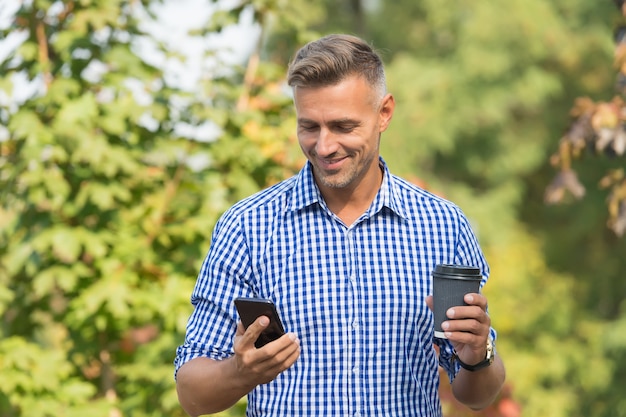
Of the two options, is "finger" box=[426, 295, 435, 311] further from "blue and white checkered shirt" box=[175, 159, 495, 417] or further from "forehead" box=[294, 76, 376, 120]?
"forehead" box=[294, 76, 376, 120]

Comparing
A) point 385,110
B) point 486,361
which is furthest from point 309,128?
point 486,361

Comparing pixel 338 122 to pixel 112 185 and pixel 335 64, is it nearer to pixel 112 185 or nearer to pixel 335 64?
pixel 335 64

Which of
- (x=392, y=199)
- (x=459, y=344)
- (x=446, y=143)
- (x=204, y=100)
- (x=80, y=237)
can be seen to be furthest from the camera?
(x=446, y=143)

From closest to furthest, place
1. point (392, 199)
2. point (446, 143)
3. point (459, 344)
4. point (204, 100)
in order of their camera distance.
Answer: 1. point (459, 344)
2. point (392, 199)
3. point (204, 100)
4. point (446, 143)

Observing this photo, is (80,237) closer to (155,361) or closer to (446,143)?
(155,361)

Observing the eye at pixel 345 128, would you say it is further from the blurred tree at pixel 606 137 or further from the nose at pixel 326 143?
the blurred tree at pixel 606 137

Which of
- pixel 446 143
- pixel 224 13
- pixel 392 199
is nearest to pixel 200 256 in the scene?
pixel 224 13

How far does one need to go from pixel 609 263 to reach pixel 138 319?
516 inches

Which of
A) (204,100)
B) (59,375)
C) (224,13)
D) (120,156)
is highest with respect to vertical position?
(224,13)

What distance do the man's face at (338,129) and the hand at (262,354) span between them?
0.49 m

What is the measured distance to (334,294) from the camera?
2396mm

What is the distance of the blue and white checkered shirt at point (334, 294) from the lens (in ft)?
7.74

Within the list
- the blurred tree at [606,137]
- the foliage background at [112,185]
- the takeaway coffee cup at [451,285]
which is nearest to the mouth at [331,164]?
the takeaway coffee cup at [451,285]

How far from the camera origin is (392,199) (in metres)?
2.54
